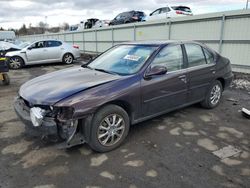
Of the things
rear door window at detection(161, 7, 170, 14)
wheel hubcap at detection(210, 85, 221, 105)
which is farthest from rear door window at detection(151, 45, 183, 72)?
rear door window at detection(161, 7, 170, 14)

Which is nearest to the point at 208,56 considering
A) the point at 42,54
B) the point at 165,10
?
the point at 42,54

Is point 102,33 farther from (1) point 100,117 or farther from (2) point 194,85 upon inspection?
(1) point 100,117

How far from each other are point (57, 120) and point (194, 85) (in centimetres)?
275

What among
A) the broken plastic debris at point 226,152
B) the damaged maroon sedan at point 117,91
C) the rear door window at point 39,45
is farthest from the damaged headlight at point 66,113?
the rear door window at point 39,45

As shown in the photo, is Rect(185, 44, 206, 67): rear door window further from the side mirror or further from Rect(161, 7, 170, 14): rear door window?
Rect(161, 7, 170, 14): rear door window

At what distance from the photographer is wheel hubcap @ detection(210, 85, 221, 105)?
200 inches

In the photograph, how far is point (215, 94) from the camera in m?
5.13

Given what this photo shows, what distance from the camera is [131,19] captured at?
19406mm

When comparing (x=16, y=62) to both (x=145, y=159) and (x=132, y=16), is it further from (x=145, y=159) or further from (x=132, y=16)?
(x=145, y=159)

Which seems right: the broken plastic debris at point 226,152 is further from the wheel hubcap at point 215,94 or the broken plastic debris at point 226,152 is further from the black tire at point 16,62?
the black tire at point 16,62

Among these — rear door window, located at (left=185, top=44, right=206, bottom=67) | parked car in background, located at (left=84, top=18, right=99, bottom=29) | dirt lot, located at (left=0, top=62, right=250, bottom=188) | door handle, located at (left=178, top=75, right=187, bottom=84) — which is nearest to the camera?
dirt lot, located at (left=0, top=62, right=250, bottom=188)

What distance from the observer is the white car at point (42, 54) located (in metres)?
12.6

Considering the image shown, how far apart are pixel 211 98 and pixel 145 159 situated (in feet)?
8.50

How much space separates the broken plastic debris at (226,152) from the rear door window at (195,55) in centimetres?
171
